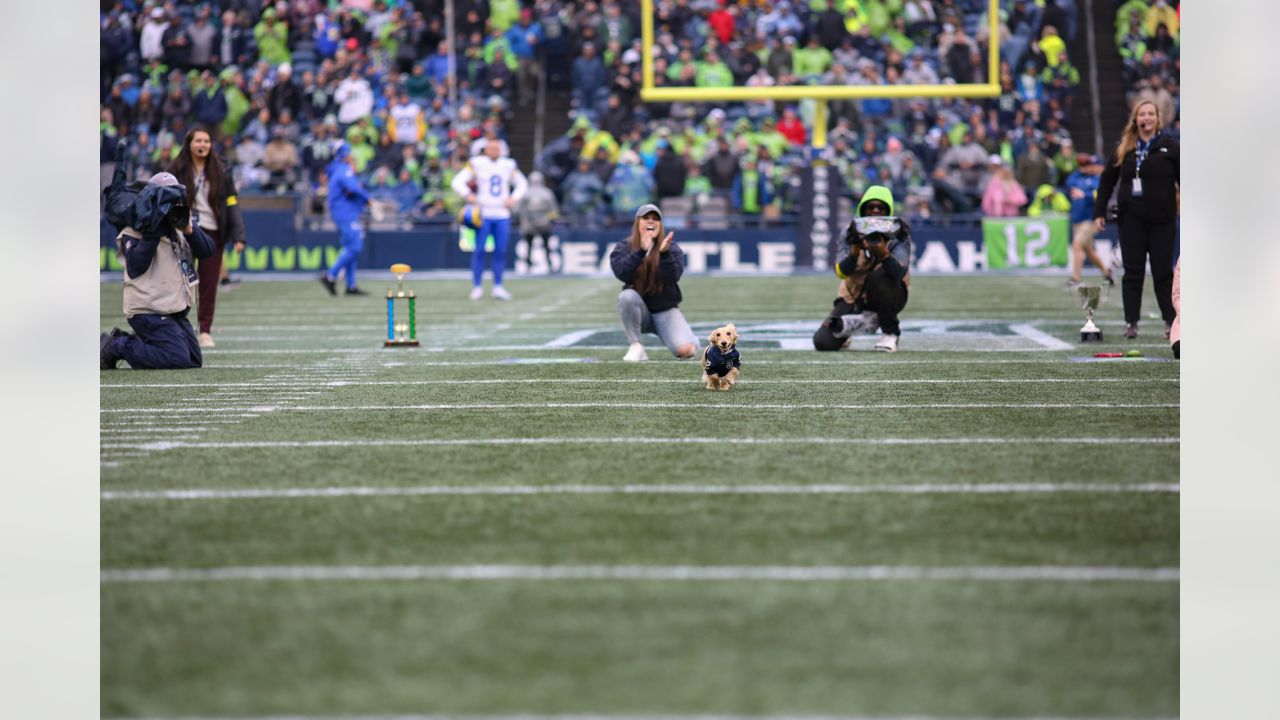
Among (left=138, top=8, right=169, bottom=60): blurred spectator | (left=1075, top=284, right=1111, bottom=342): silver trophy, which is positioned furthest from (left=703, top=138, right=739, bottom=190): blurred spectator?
(left=1075, top=284, right=1111, bottom=342): silver trophy

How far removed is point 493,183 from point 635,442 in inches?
477

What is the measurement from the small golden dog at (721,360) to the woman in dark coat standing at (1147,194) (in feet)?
13.2

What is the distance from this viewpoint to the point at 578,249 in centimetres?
2634

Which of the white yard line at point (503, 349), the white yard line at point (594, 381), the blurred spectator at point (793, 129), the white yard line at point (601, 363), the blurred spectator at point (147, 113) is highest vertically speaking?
the blurred spectator at point (147, 113)

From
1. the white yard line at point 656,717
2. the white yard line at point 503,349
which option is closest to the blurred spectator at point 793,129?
the white yard line at point 503,349

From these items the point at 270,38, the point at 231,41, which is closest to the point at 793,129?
the point at 270,38

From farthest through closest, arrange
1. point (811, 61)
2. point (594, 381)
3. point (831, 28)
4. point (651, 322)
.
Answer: point (831, 28) < point (811, 61) < point (651, 322) < point (594, 381)

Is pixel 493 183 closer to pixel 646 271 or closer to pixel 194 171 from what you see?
pixel 194 171

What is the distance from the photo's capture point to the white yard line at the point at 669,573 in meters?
4.51

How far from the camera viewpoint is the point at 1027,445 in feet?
23.1

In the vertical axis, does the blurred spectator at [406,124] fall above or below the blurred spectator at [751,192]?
above

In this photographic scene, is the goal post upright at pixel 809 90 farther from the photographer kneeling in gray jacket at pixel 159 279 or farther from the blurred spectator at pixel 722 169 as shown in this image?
the photographer kneeling in gray jacket at pixel 159 279
